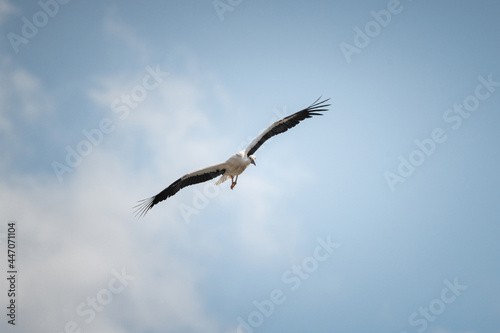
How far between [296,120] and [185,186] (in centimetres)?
450

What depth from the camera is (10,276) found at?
1299cm

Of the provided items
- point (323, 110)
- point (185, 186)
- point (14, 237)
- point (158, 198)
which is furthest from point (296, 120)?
point (14, 237)

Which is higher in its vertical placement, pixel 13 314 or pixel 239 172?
pixel 13 314

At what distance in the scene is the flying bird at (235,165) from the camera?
12023 mm

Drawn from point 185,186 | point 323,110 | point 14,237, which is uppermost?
point 14,237

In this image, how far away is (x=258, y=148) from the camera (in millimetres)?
12867

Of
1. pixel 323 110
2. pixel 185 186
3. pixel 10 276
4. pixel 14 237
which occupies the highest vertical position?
pixel 14 237

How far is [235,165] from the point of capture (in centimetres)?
1200

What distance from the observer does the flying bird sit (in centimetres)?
1202

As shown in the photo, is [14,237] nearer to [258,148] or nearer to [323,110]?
[258,148]

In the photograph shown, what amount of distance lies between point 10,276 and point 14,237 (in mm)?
1391

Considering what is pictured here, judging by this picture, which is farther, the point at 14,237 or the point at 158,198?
the point at 14,237

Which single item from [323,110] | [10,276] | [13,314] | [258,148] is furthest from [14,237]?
[323,110]

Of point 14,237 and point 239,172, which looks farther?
point 14,237
